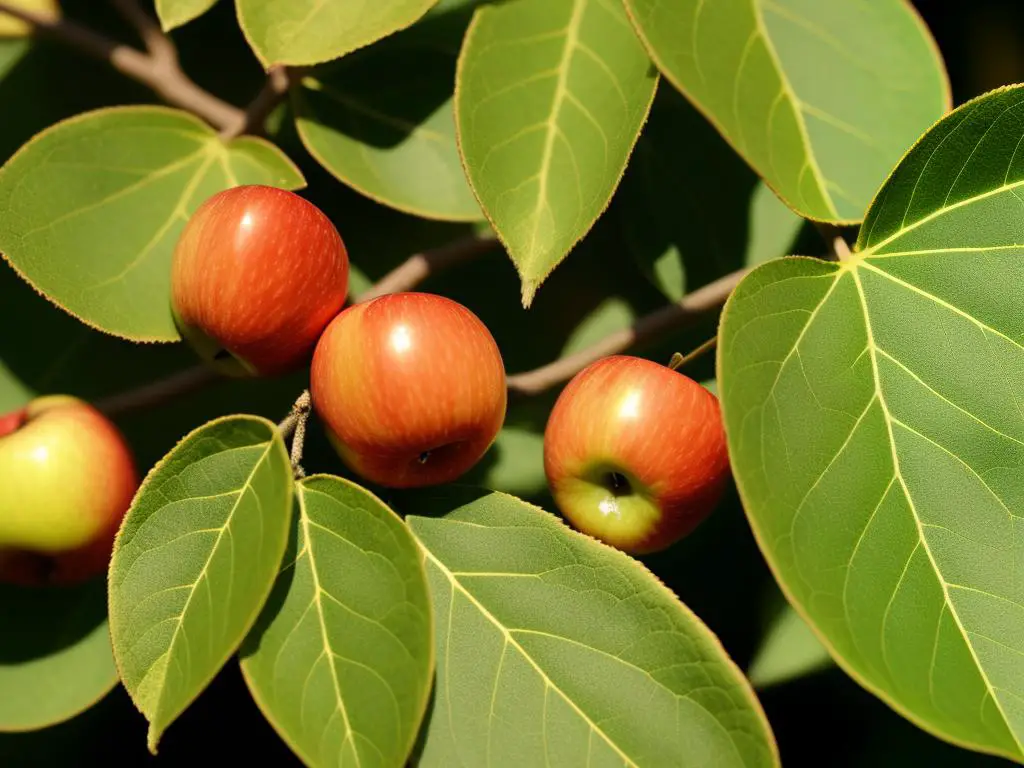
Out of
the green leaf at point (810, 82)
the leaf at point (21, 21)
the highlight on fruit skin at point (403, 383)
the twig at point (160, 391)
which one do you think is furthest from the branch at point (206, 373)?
the leaf at point (21, 21)

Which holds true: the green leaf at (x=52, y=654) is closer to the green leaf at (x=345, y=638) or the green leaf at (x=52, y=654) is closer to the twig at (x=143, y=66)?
the green leaf at (x=345, y=638)

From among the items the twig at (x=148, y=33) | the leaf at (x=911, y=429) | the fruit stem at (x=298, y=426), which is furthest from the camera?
the twig at (x=148, y=33)

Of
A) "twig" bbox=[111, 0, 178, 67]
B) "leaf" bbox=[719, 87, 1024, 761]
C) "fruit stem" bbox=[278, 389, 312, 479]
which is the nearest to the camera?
"leaf" bbox=[719, 87, 1024, 761]

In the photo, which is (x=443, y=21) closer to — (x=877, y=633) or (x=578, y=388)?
(x=578, y=388)

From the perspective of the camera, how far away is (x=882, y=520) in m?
0.54

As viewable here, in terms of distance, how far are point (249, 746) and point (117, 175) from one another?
1.49ft

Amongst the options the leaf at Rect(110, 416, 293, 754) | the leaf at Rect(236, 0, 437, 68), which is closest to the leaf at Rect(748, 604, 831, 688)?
the leaf at Rect(110, 416, 293, 754)

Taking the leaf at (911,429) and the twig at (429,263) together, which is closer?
the leaf at (911,429)

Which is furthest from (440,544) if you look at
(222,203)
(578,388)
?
(222,203)

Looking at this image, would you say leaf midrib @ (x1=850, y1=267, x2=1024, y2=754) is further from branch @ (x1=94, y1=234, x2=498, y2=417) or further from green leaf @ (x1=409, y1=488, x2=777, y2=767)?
branch @ (x1=94, y1=234, x2=498, y2=417)

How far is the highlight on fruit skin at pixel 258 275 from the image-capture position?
1.89 ft

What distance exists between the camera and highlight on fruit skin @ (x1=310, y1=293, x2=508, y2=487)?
0.56 meters

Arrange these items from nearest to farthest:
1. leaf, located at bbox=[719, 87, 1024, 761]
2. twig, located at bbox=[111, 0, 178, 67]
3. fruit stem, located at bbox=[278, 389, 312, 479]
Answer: leaf, located at bbox=[719, 87, 1024, 761]
fruit stem, located at bbox=[278, 389, 312, 479]
twig, located at bbox=[111, 0, 178, 67]

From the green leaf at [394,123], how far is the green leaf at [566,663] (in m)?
0.22
